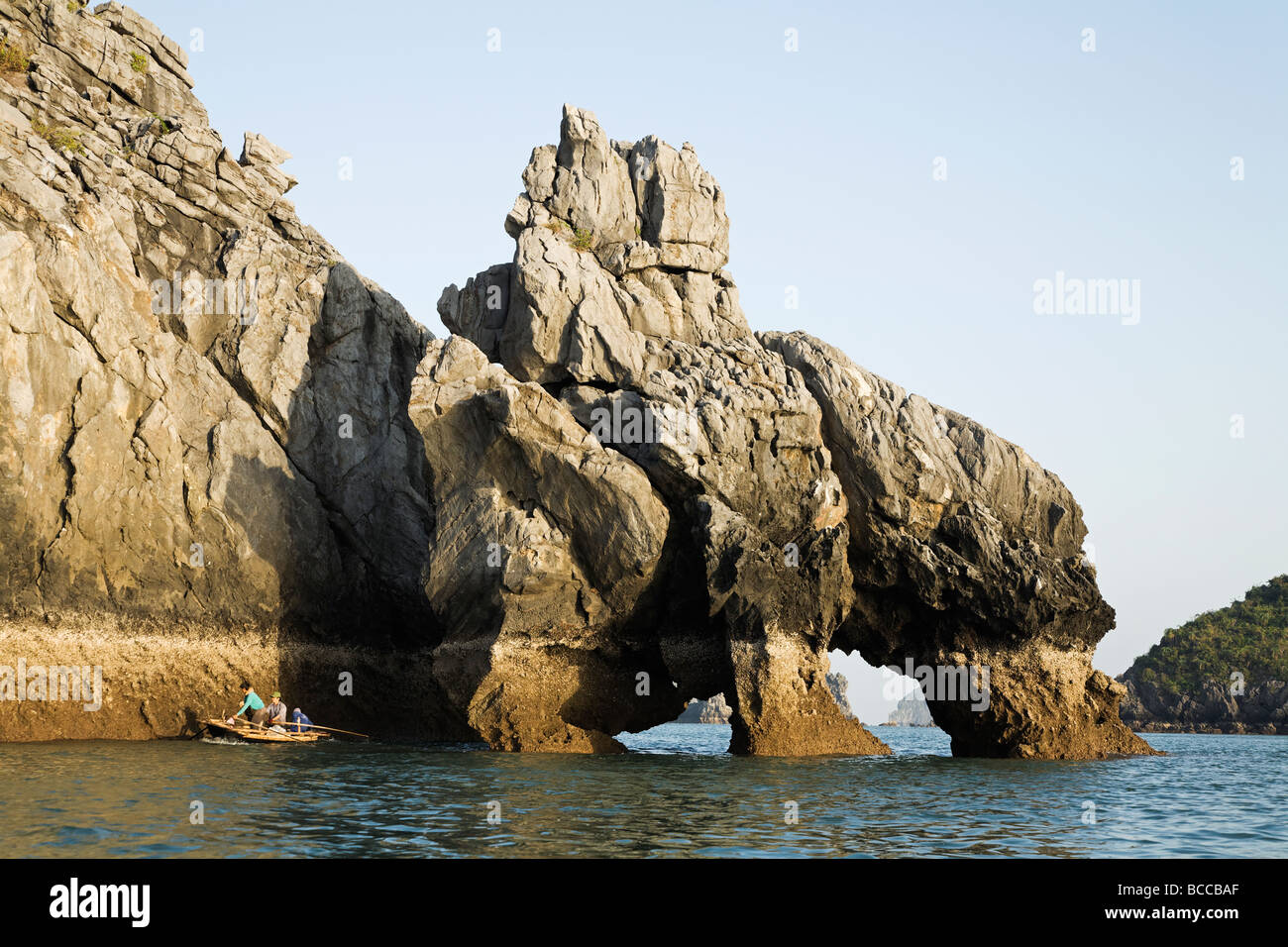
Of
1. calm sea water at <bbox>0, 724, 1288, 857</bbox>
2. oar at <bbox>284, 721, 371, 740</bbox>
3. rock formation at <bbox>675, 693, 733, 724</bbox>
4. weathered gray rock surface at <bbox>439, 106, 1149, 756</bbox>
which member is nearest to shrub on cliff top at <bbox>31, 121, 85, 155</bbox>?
weathered gray rock surface at <bbox>439, 106, 1149, 756</bbox>

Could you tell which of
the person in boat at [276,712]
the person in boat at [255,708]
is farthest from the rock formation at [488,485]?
the person in boat at [276,712]

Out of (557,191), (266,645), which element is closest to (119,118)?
(557,191)

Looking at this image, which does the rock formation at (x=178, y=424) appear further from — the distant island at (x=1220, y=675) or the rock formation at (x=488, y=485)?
the distant island at (x=1220, y=675)

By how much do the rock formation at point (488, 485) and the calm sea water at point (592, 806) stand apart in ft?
13.5

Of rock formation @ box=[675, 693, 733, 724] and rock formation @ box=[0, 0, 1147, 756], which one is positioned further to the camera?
rock formation @ box=[675, 693, 733, 724]

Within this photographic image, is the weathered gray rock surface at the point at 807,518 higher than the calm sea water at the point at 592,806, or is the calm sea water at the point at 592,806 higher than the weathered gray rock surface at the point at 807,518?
the weathered gray rock surface at the point at 807,518

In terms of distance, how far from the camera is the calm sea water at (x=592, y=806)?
16.3m

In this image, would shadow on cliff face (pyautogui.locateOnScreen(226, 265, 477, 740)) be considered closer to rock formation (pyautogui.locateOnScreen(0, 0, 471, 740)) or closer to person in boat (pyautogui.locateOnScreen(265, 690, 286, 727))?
rock formation (pyautogui.locateOnScreen(0, 0, 471, 740))

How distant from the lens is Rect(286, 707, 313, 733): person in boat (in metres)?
35.8

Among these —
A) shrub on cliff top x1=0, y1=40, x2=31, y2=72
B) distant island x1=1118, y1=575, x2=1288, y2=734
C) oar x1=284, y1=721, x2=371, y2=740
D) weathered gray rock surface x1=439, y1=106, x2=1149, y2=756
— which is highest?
shrub on cliff top x1=0, y1=40, x2=31, y2=72

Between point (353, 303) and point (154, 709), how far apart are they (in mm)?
16066

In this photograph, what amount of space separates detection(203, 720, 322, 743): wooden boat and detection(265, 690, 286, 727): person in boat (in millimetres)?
547

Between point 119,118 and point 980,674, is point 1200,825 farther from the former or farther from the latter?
point 119,118

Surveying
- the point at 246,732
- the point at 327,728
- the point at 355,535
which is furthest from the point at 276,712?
the point at 355,535
